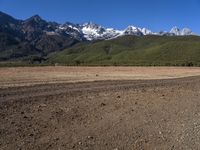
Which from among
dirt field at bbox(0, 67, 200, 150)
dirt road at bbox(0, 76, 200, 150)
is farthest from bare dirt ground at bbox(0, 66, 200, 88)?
dirt field at bbox(0, 67, 200, 150)

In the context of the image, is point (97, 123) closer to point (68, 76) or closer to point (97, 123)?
point (97, 123)

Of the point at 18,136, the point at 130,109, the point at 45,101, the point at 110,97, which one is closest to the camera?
the point at 18,136

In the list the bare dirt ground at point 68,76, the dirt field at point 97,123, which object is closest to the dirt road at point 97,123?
the dirt field at point 97,123

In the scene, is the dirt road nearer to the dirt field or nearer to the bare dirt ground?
the dirt field

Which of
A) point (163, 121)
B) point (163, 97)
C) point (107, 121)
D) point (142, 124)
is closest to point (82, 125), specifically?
point (107, 121)

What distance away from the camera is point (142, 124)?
46.6 ft

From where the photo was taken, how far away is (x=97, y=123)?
14000mm

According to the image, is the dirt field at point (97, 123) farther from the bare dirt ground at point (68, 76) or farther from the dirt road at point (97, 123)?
the bare dirt ground at point (68, 76)

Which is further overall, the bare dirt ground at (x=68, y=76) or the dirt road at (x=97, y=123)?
the bare dirt ground at (x=68, y=76)

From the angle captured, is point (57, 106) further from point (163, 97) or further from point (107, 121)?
point (163, 97)

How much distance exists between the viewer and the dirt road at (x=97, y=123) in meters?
11.6

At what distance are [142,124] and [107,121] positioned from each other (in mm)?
1186

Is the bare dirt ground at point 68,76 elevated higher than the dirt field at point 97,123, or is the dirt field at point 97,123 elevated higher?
the dirt field at point 97,123

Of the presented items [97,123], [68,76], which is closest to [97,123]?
[97,123]
